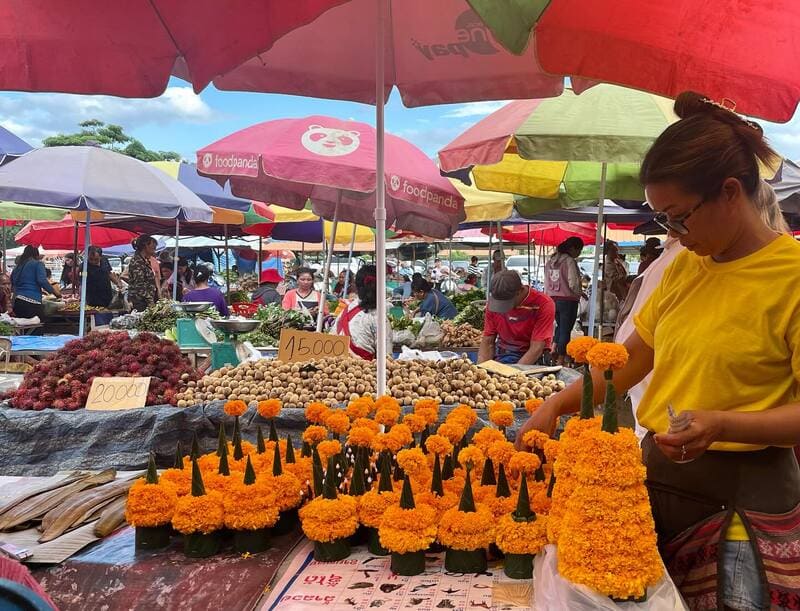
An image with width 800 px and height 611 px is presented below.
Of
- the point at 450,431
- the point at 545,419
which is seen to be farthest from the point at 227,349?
the point at 545,419

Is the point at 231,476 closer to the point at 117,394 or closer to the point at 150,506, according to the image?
the point at 150,506

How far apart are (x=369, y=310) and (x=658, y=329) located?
3980mm

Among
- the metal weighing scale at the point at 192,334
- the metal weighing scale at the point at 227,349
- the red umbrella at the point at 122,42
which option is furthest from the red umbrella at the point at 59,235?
the red umbrella at the point at 122,42

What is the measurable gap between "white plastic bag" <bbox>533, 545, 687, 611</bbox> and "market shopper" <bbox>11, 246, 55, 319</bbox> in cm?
1096

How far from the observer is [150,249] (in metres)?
10.4

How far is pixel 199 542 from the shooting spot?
2043mm

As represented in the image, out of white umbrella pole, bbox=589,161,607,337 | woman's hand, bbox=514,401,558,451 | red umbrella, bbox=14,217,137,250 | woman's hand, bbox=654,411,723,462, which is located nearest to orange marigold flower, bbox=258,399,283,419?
woman's hand, bbox=514,401,558,451

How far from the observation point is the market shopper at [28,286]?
420 inches

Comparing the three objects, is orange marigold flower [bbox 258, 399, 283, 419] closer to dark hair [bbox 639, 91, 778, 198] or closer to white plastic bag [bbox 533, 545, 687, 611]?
white plastic bag [bbox 533, 545, 687, 611]

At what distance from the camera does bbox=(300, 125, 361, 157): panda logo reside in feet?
18.8

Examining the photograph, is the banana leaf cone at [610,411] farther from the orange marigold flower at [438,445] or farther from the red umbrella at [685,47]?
the red umbrella at [685,47]

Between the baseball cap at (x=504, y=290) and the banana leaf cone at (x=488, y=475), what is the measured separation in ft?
11.8

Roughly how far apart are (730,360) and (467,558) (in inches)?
33.6

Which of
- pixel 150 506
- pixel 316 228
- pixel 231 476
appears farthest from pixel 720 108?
pixel 316 228
